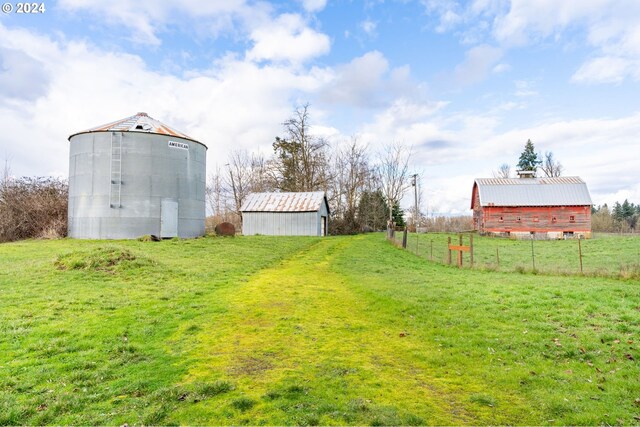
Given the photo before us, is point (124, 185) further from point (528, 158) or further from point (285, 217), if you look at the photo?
point (528, 158)

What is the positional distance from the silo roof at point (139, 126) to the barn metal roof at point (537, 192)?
3009cm

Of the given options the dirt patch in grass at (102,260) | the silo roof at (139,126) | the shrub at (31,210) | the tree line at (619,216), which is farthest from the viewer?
the tree line at (619,216)

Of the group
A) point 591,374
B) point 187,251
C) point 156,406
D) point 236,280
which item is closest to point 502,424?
point 591,374

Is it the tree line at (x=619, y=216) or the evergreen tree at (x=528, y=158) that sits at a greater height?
the evergreen tree at (x=528, y=158)

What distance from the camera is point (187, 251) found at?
1739 cm

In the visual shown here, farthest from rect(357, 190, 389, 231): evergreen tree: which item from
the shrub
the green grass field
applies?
the green grass field

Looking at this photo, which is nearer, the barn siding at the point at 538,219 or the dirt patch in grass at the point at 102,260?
the dirt patch in grass at the point at 102,260

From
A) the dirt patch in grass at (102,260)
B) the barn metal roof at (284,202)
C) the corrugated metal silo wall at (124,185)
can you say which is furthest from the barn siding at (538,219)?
the dirt patch in grass at (102,260)

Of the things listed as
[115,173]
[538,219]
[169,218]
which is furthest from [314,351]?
[538,219]

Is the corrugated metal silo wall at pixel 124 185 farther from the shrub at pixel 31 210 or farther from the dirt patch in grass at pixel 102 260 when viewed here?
the dirt patch in grass at pixel 102 260

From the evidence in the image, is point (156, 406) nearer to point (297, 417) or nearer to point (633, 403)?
point (297, 417)

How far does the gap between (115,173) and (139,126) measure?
3.44 metres

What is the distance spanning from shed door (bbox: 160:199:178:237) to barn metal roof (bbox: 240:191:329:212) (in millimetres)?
9384

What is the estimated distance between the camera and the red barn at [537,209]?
36656 millimetres
